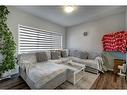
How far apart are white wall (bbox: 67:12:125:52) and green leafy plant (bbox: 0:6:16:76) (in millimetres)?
1401

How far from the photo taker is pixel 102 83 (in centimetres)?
185

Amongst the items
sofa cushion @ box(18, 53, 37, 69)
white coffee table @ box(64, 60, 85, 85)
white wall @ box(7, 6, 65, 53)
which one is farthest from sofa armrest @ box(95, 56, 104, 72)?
sofa cushion @ box(18, 53, 37, 69)

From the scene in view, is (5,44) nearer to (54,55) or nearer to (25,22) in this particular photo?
(25,22)

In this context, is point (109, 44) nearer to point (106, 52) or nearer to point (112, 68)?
point (106, 52)

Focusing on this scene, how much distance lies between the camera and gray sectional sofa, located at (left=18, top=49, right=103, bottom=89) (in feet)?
5.15

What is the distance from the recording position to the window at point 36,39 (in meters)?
1.99

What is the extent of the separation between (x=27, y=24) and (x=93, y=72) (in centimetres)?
204

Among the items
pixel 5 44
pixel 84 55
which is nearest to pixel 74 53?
pixel 84 55

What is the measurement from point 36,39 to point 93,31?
1.37 metres

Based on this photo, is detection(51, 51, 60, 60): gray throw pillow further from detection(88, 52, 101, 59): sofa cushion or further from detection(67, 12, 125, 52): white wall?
detection(88, 52, 101, 59): sofa cushion

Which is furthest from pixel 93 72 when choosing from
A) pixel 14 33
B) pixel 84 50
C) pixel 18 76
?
pixel 14 33

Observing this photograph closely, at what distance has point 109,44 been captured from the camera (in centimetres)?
182

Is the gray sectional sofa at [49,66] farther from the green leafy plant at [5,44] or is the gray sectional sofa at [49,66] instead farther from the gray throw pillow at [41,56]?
the green leafy plant at [5,44]

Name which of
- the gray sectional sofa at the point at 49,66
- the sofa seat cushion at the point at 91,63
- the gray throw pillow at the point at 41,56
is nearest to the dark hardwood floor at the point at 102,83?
the gray sectional sofa at the point at 49,66
